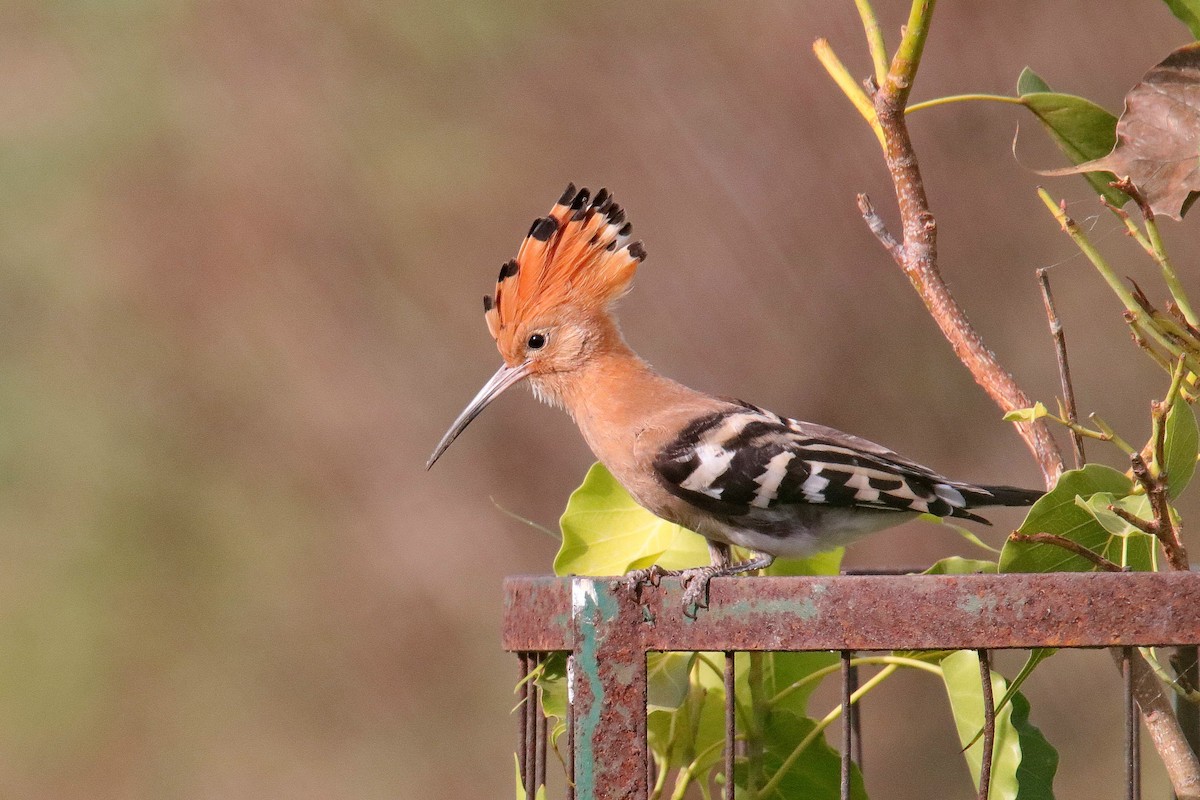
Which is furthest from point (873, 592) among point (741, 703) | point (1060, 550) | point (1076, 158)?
point (1076, 158)

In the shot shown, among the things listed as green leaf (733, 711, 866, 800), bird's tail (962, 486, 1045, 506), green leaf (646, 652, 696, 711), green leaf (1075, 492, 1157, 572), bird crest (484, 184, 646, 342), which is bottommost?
green leaf (733, 711, 866, 800)

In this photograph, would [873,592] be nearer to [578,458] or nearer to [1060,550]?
[1060,550]

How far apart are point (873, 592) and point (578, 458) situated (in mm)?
1588

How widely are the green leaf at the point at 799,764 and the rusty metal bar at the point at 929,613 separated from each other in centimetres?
21

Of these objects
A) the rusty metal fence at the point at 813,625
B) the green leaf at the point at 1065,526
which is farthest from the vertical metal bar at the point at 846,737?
the green leaf at the point at 1065,526

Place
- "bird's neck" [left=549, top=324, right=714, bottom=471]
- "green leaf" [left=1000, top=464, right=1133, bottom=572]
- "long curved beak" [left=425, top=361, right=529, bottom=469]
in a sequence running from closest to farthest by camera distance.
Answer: "green leaf" [left=1000, top=464, right=1133, bottom=572]
"bird's neck" [left=549, top=324, right=714, bottom=471]
"long curved beak" [left=425, top=361, right=529, bottom=469]

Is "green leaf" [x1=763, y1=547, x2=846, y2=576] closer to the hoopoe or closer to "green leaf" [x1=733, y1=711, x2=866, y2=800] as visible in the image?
the hoopoe

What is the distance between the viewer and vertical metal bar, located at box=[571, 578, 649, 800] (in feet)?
2.19

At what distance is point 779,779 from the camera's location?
0.82 metres

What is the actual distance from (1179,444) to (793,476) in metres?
0.34

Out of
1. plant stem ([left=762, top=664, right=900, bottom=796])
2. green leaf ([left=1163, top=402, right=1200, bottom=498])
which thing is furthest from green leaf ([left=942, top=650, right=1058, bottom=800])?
green leaf ([left=1163, top=402, right=1200, bottom=498])

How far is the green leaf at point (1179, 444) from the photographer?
718mm

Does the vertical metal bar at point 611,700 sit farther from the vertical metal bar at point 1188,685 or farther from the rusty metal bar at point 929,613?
the vertical metal bar at point 1188,685

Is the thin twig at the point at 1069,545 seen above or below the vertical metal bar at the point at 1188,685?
above
